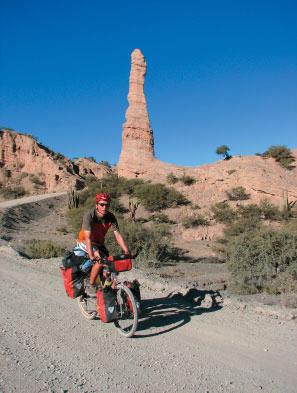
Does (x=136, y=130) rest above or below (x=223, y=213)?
above

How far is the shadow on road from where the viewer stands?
217 inches

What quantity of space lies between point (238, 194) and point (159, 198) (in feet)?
19.2

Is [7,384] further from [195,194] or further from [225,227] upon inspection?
[195,194]

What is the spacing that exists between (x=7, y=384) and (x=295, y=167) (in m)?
33.7

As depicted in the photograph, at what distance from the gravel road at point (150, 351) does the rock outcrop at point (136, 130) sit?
101 ft

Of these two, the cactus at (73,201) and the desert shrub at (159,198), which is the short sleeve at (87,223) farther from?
the cactus at (73,201)

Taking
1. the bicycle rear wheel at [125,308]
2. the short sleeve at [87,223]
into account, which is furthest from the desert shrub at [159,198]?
the bicycle rear wheel at [125,308]

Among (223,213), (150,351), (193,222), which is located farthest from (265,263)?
(223,213)

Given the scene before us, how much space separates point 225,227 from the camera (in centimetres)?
2584

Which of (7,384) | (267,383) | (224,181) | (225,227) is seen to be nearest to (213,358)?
(267,383)

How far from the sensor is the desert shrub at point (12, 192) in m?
47.8

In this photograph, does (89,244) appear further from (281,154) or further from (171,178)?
(281,154)

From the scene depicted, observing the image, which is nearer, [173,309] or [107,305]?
[107,305]

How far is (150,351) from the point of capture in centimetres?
463
